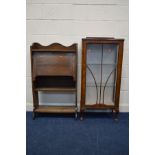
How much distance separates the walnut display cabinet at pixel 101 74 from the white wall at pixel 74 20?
9.8 inches

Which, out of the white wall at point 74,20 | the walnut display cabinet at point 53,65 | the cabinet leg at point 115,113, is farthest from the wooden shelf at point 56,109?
the white wall at point 74,20

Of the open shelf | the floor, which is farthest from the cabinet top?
the floor

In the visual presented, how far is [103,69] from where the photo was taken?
2.88 metres

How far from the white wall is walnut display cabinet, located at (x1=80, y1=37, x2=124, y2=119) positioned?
0.82 feet

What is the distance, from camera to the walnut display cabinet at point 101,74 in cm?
270

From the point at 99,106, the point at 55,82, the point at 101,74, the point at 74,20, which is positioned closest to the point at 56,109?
the point at 55,82

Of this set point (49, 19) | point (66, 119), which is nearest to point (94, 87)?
point (66, 119)

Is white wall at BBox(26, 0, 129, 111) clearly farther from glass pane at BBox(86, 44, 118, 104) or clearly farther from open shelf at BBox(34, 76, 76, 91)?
open shelf at BBox(34, 76, 76, 91)

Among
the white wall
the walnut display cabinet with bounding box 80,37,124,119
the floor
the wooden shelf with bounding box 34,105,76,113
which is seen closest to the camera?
the floor

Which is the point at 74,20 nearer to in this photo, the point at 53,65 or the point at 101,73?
the point at 53,65

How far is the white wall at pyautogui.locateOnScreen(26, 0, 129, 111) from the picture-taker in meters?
2.91

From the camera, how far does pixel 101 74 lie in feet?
9.50
